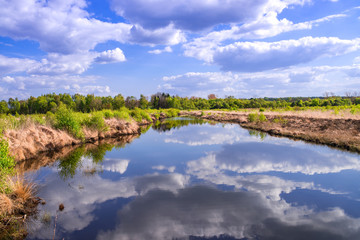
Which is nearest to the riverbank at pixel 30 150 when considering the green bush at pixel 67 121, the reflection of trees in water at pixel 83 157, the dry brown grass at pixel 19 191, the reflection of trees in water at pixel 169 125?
the dry brown grass at pixel 19 191

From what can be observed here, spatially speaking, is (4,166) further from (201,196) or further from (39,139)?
(39,139)

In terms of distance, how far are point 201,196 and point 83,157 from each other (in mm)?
12677

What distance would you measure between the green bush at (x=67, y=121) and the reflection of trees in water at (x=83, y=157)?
7.44 ft

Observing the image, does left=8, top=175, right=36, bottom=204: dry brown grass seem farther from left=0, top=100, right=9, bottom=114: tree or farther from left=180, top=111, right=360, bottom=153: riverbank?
left=0, top=100, right=9, bottom=114: tree

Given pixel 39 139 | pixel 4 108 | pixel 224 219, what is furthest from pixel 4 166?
pixel 4 108

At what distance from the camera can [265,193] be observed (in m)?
12.0

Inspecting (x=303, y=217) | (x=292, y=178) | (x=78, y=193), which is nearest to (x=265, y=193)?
(x=303, y=217)

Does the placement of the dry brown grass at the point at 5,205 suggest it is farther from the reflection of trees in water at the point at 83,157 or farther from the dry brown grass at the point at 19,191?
the reflection of trees in water at the point at 83,157

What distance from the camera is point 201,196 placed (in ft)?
38.0

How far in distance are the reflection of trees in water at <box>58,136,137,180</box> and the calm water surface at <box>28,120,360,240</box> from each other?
0.31 feet

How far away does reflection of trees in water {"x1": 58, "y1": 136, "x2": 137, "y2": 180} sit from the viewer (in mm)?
15609

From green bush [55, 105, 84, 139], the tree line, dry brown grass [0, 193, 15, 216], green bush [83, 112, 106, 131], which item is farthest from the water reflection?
the tree line

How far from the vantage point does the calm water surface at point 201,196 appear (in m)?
8.45

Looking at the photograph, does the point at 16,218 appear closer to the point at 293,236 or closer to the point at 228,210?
the point at 228,210
